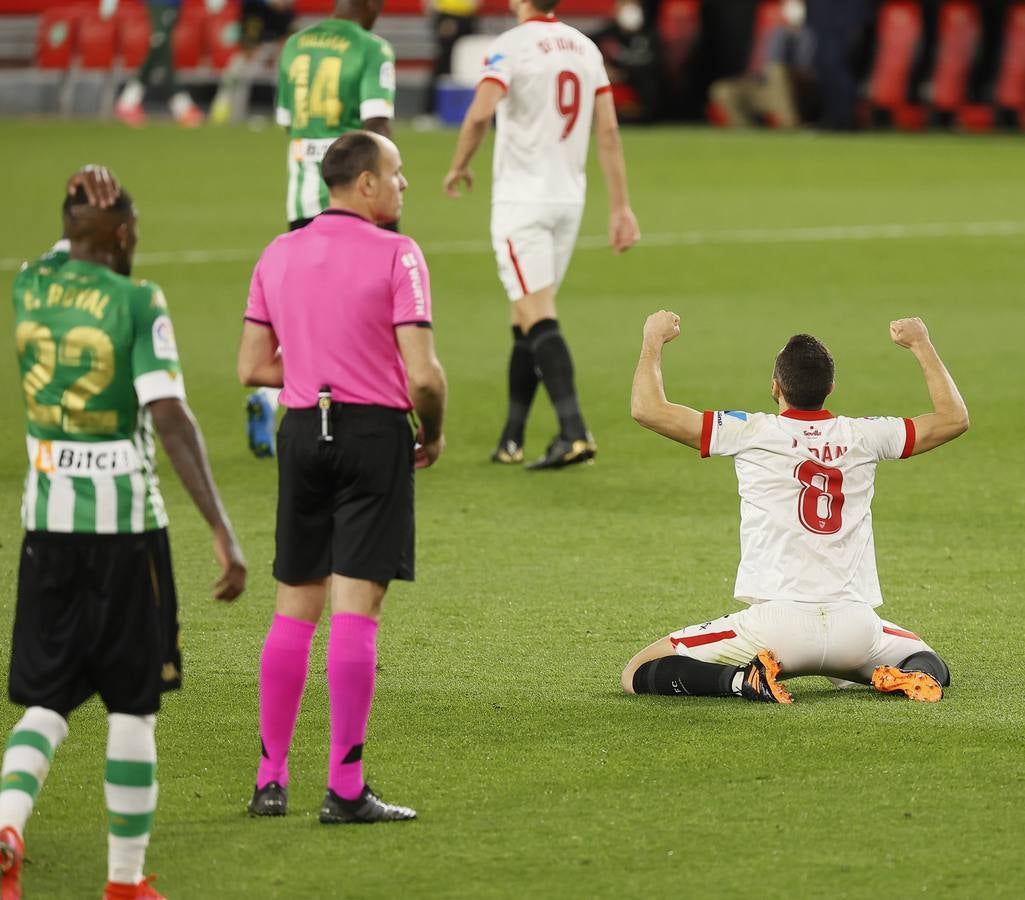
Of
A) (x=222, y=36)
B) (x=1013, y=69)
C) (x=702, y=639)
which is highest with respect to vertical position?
(x=1013, y=69)

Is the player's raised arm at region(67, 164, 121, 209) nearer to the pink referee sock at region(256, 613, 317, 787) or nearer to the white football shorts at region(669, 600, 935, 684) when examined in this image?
the pink referee sock at region(256, 613, 317, 787)

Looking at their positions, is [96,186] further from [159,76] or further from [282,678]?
[159,76]

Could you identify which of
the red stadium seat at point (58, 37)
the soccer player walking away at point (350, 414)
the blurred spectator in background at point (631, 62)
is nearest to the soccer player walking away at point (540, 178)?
the soccer player walking away at point (350, 414)

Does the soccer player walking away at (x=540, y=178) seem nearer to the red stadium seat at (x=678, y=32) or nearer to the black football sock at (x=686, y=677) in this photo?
the black football sock at (x=686, y=677)

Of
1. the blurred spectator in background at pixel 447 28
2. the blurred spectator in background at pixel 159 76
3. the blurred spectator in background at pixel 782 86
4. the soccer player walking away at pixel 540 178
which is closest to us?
the soccer player walking away at pixel 540 178

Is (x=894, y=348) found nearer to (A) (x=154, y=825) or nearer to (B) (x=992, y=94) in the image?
(A) (x=154, y=825)

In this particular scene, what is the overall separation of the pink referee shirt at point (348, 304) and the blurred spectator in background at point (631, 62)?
28316mm

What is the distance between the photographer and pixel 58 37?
36.9 m

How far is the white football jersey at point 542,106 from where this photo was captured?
9.98m

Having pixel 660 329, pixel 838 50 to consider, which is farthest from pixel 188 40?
pixel 660 329

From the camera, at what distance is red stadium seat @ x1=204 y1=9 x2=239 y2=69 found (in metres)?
35.2

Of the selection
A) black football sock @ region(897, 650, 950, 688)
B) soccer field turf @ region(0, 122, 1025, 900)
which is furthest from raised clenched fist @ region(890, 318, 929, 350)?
soccer field turf @ region(0, 122, 1025, 900)

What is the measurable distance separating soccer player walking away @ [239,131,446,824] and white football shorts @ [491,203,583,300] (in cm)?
498

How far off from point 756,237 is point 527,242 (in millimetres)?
9414
